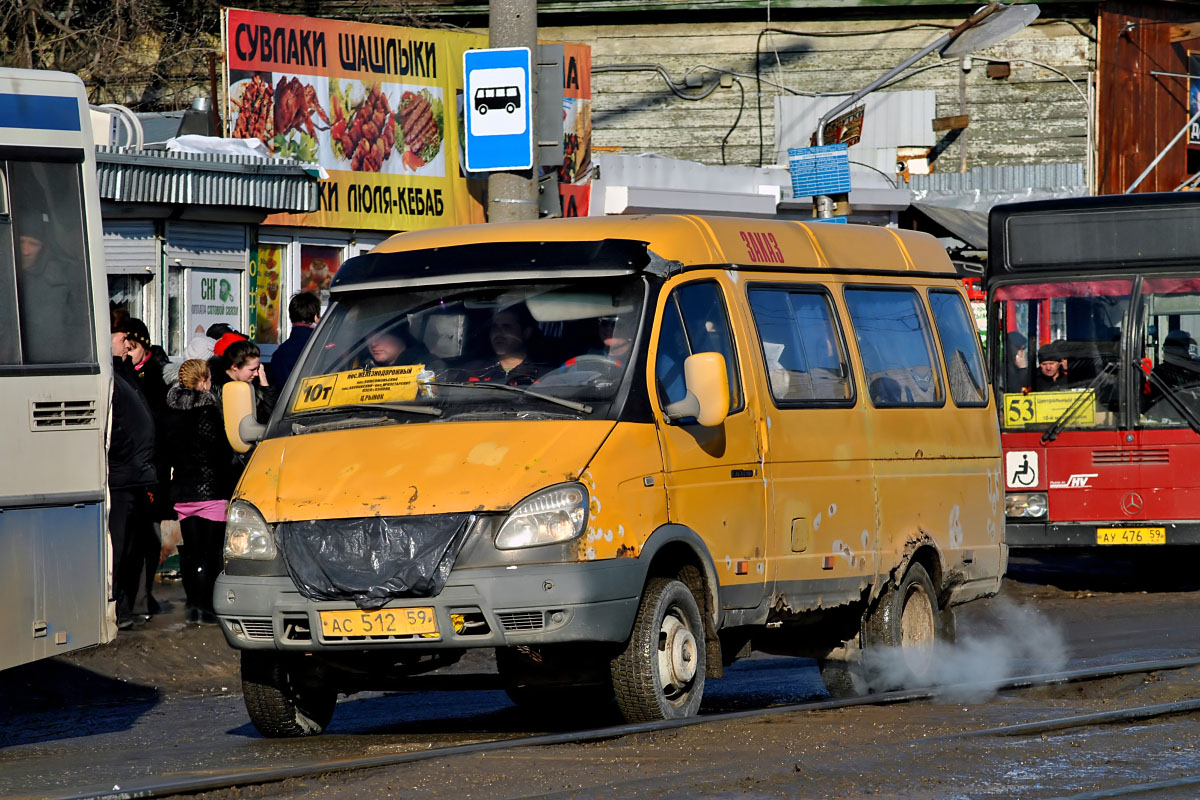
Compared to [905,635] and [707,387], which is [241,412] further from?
[905,635]

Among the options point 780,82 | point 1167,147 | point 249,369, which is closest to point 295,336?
point 249,369

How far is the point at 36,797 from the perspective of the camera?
677 centimetres

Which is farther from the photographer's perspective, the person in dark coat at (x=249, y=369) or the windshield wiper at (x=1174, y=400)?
the windshield wiper at (x=1174, y=400)

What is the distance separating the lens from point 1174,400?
1530cm

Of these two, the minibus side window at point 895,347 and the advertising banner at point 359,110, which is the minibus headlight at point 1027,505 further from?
the advertising banner at point 359,110

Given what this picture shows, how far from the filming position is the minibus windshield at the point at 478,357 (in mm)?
8055

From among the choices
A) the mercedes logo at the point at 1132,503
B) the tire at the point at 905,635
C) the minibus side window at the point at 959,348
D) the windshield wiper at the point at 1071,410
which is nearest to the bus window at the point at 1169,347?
the windshield wiper at the point at 1071,410

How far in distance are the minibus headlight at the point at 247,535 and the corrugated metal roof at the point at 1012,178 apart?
22.8 metres

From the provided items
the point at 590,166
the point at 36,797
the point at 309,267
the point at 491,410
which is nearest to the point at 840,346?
the point at 491,410

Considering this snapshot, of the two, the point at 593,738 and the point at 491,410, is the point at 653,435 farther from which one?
the point at 593,738

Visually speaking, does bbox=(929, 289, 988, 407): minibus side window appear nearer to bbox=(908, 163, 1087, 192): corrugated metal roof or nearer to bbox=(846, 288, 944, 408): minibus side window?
bbox=(846, 288, 944, 408): minibus side window

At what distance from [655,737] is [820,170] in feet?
44.6

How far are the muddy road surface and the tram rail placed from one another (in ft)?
0.17

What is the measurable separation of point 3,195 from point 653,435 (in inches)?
118
